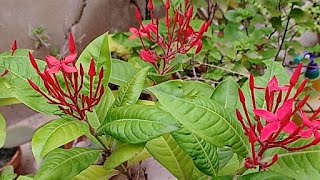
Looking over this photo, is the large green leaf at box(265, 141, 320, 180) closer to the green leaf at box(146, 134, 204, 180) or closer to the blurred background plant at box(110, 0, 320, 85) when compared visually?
the green leaf at box(146, 134, 204, 180)

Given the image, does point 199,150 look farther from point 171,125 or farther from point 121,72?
→ point 121,72

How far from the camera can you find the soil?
1.88 meters

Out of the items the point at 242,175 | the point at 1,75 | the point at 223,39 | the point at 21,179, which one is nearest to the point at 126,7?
the point at 223,39

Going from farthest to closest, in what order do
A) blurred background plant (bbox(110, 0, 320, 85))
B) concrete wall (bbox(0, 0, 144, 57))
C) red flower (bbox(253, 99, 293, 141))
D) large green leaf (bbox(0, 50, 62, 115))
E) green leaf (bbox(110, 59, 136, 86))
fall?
concrete wall (bbox(0, 0, 144, 57)) < blurred background plant (bbox(110, 0, 320, 85)) < green leaf (bbox(110, 59, 136, 86)) < large green leaf (bbox(0, 50, 62, 115)) < red flower (bbox(253, 99, 293, 141))

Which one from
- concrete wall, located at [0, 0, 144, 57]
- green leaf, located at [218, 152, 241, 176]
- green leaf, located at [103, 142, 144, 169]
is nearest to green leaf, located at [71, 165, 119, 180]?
green leaf, located at [103, 142, 144, 169]

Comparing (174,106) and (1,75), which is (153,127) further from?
(1,75)

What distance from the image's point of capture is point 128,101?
2.93 ft

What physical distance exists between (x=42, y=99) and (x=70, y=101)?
47mm

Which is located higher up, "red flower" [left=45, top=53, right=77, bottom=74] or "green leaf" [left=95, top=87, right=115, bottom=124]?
"red flower" [left=45, top=53, right=77, bottom=74]

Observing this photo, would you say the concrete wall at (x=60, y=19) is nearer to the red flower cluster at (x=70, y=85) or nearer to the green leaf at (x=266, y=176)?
the red flower cluster at (x=70, y=85)

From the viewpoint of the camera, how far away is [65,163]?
0.86m

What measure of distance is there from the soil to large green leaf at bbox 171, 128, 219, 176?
124 centimetres

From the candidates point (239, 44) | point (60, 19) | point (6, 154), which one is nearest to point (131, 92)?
point (239, 44)

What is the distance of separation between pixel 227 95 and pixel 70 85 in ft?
0.87
